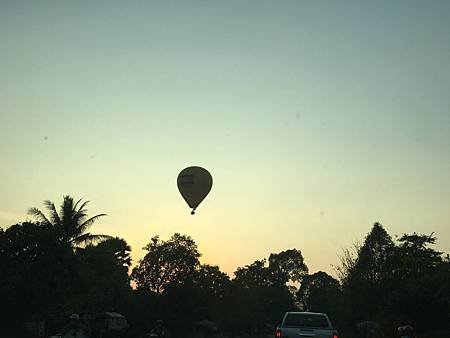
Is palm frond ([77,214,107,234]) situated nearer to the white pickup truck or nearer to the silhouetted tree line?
the silhouetted tree line

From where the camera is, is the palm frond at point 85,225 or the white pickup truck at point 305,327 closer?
the white pickup truck at point 305,327

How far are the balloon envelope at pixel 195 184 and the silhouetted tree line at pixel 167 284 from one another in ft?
33.6

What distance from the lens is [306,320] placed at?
16172 mm

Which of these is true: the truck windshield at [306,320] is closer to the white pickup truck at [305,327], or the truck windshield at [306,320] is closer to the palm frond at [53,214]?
the white pickup truck at [305,327]

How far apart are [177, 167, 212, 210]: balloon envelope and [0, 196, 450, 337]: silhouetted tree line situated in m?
10.3

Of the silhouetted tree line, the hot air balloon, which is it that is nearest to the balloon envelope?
the hot air balloon

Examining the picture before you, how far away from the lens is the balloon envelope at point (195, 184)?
92.5 feet

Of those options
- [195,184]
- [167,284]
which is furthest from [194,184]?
[167,284]

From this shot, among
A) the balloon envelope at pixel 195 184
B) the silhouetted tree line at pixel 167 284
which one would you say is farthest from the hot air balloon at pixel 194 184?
the silhouetted tree line at pixel 167 284

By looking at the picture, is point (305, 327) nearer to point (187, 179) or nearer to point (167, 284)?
point (187, 179)

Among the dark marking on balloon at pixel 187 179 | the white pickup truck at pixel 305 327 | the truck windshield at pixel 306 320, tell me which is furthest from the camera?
the dark marking on balloon at pixel 187 179

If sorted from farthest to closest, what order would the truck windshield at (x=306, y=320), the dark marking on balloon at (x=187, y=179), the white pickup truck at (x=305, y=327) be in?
1. the dark marking on balloon at (x=187, y=179)
2. the truck windshield at (x=306, y=320)
3. the white pickup truck at (x=305, y=327)

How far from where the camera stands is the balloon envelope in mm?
28188

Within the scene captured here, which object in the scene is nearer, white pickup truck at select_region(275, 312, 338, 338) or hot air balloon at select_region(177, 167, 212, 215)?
white pickup truck at select_region(275, 312, 338, 338)
